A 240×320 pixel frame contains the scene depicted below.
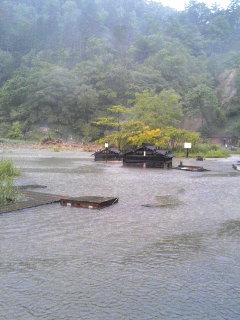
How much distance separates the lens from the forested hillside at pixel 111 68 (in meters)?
63.9

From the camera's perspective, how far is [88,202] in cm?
1073

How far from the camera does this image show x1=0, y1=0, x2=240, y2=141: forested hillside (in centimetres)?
6388

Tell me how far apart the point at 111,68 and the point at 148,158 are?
50313mm

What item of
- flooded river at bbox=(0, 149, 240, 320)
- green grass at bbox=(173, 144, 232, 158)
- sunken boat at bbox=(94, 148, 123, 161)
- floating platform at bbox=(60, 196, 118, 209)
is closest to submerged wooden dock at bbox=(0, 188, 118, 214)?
floating platform at bbox=(60, 196, 118, 209)

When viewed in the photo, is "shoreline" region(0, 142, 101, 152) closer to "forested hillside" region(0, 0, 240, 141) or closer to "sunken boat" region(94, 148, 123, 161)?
"forested hillside" region(0, 0, 240, 141)

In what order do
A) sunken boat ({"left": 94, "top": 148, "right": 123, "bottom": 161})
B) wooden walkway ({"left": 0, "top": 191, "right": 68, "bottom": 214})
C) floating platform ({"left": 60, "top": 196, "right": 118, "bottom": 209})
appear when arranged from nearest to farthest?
1. wooden walkway ({"left": 0, "top": 191, "right": 68, "bottom": 214})
2. floating platform ({"left": 60, "top": 196, "right": 118, "bottom": 209})
3. sunken boat ({"left": 94, "top": 148, "right": 123, "bottom": 161})

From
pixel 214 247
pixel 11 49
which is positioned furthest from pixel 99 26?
pixel 214 247

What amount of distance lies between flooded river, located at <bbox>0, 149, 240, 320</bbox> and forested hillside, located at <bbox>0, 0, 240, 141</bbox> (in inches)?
1220

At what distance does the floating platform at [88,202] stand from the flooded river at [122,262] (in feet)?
1.24

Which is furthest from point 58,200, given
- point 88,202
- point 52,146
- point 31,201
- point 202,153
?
point 52,146

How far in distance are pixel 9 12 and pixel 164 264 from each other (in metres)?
120

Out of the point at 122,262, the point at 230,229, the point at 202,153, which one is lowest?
the point at 122,262

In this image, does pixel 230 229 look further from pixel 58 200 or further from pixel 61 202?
pixel 58 200

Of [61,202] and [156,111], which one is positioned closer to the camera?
[61,202]
